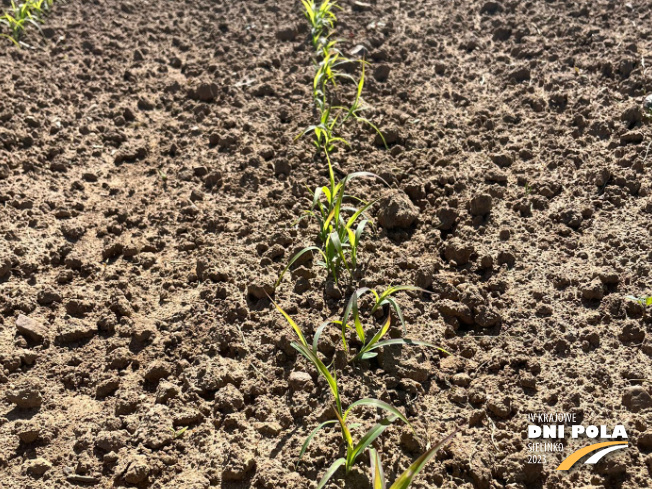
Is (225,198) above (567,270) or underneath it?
above

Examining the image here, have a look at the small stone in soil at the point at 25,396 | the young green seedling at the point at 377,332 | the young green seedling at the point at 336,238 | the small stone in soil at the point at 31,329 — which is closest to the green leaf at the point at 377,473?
the young green seedling at the point at 377,332

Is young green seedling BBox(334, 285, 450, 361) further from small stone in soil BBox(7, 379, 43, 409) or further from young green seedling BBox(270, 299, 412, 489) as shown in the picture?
small stone in soil BBox(7, 379, 43, 409)

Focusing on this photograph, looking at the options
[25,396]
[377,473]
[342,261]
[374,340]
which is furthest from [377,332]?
[25,396]

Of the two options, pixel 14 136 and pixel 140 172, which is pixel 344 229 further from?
pixel 14 136

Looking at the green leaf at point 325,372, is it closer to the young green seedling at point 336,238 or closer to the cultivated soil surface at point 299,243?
the cultivated soil surface at point 299,243

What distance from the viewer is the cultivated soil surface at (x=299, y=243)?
2.14m

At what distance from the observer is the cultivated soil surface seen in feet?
7.02

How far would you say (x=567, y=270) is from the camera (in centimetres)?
256

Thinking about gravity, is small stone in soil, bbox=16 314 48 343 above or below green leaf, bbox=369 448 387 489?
above

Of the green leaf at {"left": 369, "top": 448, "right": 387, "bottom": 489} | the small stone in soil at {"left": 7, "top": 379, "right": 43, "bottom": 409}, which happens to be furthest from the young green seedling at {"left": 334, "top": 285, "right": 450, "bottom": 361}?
the small stone in soil at {"left": 7, "top": 379, "right": 43, "bottom": 409}

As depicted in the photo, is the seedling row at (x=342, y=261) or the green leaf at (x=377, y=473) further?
A: the seedling row at (x=342, y=261)

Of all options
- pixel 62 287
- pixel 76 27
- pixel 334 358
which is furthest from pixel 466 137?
pixel 76 27

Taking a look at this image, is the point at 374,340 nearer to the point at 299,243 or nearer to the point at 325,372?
the point at 325,372

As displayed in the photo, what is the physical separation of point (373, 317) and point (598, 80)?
2.03m
